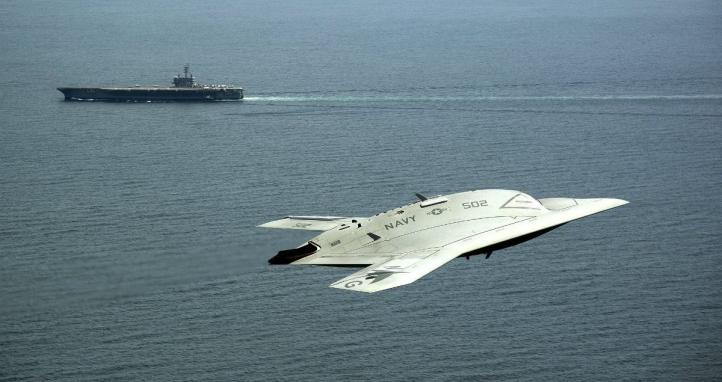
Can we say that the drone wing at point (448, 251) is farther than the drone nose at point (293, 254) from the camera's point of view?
No

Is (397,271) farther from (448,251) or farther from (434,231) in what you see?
(434,231)

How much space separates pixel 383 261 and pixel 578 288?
94.6m

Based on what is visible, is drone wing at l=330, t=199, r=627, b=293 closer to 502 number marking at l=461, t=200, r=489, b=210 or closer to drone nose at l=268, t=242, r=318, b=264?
502 number marking at l=461, t=200, r=489, b=210

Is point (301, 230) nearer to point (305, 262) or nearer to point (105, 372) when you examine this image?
point (305, 262)

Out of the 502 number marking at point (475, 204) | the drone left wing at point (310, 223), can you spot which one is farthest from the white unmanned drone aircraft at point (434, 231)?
the drone left wing at point (310, 223)

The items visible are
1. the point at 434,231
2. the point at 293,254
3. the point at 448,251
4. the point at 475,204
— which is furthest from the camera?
the point at 475,204

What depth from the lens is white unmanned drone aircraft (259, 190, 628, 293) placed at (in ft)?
368

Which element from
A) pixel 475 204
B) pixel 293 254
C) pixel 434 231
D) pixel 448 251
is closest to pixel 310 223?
pixel 293 254

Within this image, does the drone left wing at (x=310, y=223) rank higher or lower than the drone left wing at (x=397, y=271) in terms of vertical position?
higher

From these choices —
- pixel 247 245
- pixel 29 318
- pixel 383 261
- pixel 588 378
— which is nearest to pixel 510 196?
pixel 383 261

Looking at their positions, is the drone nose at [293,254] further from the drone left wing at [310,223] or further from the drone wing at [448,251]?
the drone wing at [448,251]

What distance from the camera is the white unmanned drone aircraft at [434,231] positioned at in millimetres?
112188

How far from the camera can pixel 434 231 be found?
11381 centimetres

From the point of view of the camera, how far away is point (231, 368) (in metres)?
174
